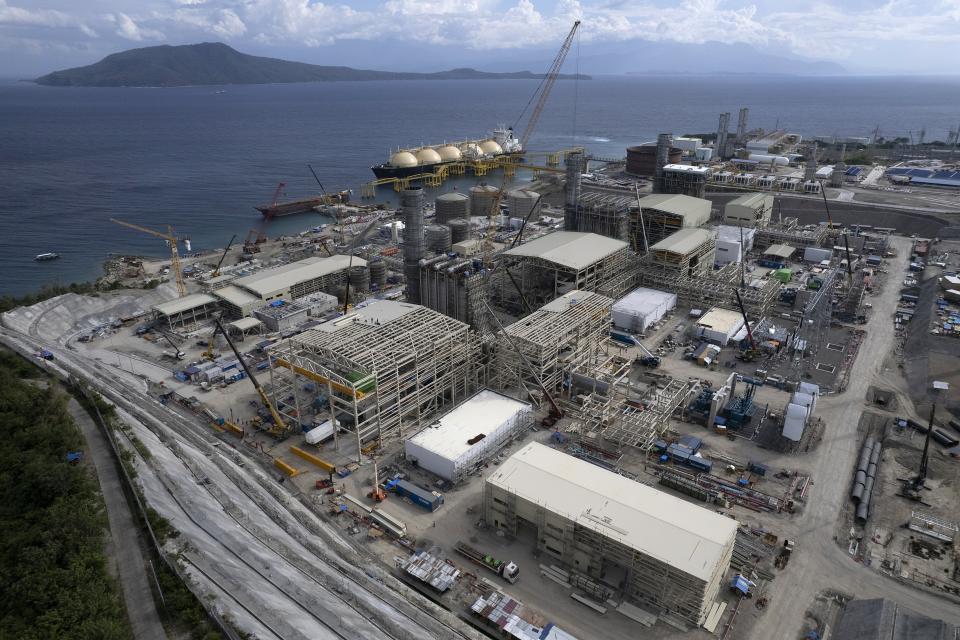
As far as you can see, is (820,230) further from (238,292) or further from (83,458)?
(83,458)

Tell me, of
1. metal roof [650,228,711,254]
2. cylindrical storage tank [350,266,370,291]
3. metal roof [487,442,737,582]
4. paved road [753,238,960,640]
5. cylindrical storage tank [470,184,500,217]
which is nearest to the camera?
metal roof [487,442,737,582]

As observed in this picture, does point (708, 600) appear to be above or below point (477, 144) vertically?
below

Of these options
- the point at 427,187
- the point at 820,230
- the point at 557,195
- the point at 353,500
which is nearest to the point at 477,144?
the point at 427,187

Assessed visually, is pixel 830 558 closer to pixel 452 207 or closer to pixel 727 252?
pixel 727 252

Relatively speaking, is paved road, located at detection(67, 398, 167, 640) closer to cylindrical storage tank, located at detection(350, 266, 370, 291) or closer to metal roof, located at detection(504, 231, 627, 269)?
cylindrical storage tank, located at detection(350, 266, 370, 291)

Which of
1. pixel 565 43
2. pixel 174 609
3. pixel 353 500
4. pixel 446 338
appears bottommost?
pixel 353 500

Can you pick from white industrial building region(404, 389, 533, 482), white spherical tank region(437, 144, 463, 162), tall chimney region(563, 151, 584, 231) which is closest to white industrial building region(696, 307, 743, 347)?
white industrial building region(404, 389, 533, 482)

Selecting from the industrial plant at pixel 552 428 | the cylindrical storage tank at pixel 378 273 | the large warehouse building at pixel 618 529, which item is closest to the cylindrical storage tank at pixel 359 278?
the industrial plant at pixel 552 428
